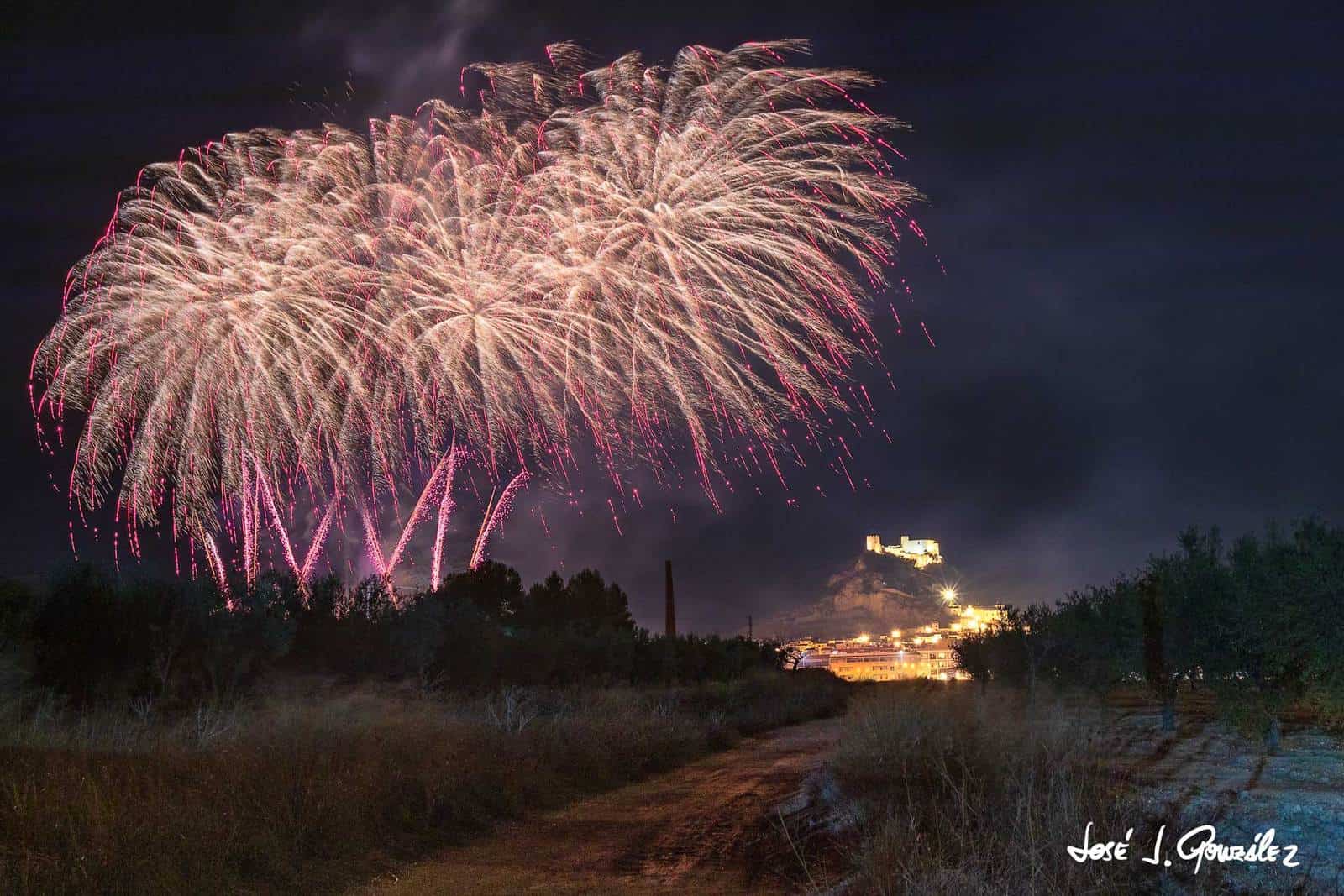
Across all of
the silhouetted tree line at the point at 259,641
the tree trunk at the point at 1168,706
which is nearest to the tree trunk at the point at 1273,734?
the tree trunk at the point at 1168,706

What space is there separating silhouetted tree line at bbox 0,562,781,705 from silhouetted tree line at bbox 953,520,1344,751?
17.8m

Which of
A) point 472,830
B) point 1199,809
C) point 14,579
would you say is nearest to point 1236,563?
point 1199,809

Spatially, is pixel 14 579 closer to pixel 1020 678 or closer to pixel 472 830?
pixel 472 830

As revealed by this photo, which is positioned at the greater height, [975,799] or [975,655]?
[975,799]

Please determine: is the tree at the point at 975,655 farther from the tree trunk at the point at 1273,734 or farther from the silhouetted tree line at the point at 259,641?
the tree trunk at the point at 1273,734

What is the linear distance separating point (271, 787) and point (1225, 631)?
2286cm

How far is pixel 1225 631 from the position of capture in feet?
82.3

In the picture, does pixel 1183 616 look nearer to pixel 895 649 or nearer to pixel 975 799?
pixel 975 799

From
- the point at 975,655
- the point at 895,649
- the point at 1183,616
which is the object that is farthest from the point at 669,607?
the point at 895,649

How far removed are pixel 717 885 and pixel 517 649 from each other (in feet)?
87.8

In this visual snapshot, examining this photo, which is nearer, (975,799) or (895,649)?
(975,799)

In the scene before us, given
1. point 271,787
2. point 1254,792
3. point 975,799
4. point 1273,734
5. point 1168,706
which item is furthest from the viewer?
point 1168,706

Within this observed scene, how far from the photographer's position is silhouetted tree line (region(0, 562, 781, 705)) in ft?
70.2

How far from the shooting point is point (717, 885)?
37.0 ft
